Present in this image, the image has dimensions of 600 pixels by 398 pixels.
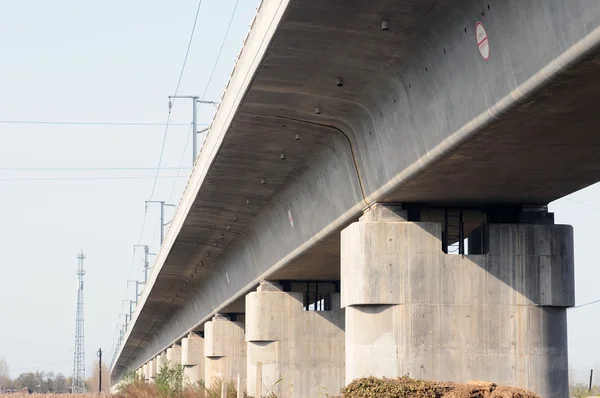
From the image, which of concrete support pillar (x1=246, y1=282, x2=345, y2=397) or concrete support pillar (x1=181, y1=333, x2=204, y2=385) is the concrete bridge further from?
concrete support pillar (x1=181, y1=333, x2=204, y2=385)

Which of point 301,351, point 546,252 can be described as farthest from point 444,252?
point 301,351

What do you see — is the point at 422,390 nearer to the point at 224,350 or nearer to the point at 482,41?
the point at 482,41

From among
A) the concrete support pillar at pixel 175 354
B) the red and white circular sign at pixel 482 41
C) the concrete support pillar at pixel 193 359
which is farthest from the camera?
the concrete support pillar at pixel 175 354

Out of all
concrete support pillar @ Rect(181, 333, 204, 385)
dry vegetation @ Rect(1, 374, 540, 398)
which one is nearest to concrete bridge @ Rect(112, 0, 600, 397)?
dry vegetation @ Rect(1, 374, 540, 398)

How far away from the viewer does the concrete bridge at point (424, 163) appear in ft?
45.7

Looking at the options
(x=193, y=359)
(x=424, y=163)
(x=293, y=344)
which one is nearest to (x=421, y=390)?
(x=424, y=163)

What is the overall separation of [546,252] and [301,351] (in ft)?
50.6

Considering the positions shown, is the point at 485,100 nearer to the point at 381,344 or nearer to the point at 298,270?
the point at 381,344

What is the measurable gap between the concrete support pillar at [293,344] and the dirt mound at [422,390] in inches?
624

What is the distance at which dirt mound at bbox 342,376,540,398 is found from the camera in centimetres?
1645

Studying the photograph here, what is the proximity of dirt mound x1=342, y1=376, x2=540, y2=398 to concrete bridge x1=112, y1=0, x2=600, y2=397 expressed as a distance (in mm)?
1178

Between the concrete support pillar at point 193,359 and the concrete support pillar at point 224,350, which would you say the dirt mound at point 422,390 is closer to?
the concrete support pillar at point 224,350

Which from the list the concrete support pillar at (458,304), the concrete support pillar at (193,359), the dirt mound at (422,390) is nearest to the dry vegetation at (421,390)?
the dirt mound at (422,390)

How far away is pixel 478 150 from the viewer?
637 inches
